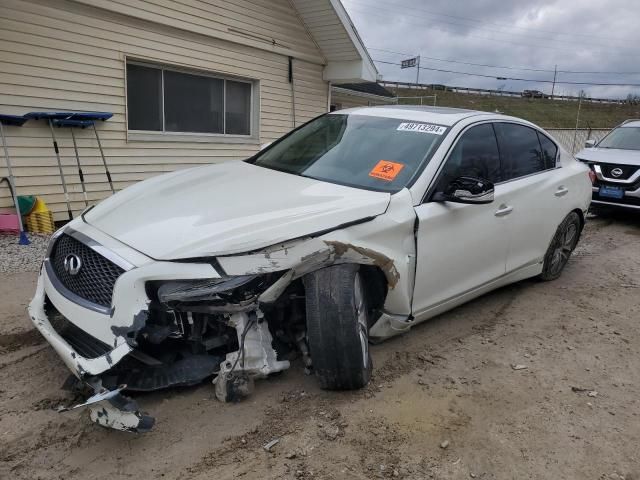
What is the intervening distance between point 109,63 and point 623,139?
9.18 metres

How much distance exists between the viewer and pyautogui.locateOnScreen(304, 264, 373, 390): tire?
285 cm

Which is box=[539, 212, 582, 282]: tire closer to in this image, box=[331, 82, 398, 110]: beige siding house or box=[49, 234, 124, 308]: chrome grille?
box=[49, 234, 124, 308]: chrome grille

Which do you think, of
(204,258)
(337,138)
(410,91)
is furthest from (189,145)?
(410,91)

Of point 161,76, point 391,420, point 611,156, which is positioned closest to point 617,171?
point 611,156

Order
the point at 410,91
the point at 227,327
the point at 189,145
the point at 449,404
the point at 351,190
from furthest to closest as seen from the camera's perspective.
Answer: the point at 410,91 < the point at 189,145 < the point at 351,190 < the point at 449,404 < the point at 227,327

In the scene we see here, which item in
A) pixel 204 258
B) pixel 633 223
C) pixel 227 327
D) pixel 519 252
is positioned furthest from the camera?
pixel 633 223

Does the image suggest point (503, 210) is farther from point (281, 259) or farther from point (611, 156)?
point (611, 156)

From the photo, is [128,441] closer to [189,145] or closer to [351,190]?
[351,190]

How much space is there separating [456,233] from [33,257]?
15.0ft

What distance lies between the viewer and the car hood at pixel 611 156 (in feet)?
29.3

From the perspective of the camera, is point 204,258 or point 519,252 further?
point 519,252

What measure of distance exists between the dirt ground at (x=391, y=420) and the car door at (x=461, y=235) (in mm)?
466

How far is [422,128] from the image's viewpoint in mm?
3941

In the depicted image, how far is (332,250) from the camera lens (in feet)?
9.66
